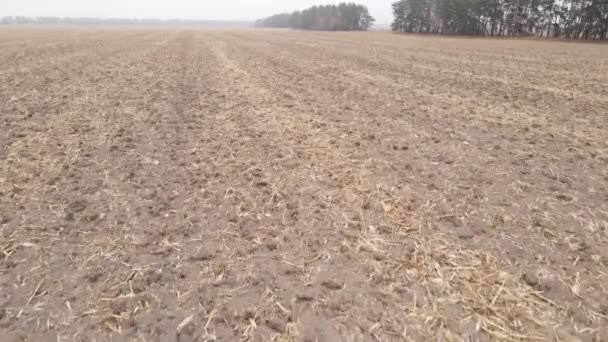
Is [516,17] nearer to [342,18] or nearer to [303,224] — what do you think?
[342,18]

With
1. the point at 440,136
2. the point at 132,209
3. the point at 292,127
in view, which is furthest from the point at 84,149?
the point at 440,136

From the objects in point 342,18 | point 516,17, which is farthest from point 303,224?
point 342,18

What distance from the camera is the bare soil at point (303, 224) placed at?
2.62 m

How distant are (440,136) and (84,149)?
20.8 ft

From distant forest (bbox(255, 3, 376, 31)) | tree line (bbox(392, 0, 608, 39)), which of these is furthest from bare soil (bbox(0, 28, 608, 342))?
distant forest (bbox(255, 3, 376, 31))

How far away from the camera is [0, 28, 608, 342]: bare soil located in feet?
8.61

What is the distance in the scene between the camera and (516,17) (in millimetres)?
60469

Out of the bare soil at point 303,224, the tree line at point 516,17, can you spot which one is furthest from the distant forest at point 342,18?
the bare soil at point 303,224

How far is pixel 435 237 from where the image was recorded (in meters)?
3.54

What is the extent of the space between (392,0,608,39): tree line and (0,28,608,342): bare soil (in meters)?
56.9

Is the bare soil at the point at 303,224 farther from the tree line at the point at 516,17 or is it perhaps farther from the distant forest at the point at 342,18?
the distant forest at the point at 342,18

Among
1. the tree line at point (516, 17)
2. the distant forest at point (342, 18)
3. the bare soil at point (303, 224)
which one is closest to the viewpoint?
the bare soil at point (303, 224)

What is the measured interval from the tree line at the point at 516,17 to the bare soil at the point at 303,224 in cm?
5688

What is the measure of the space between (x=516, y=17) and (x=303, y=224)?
73460 millimetres
